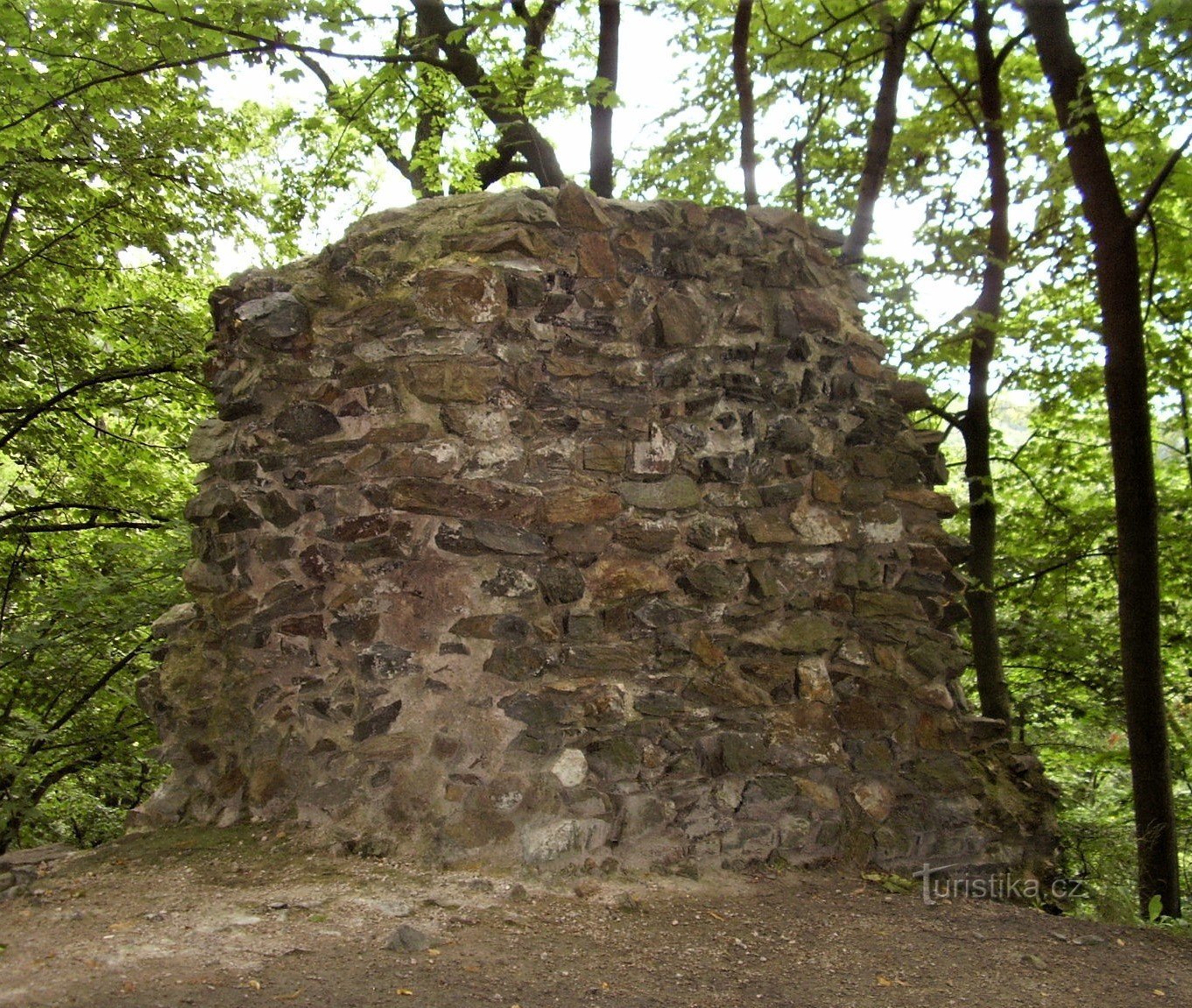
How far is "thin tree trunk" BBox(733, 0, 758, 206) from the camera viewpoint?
797 centimetres

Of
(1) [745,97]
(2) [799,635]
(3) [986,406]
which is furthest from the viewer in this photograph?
(3) [986,406]

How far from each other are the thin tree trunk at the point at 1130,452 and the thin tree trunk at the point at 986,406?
5.75 feet

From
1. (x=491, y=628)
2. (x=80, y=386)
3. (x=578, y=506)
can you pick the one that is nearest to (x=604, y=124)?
(x=80, y=386)

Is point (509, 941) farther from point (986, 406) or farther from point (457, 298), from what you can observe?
point (986, 406)

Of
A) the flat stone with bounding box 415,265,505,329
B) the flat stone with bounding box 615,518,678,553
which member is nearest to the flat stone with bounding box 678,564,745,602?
the flat stone with bounding box 615,518,678,553

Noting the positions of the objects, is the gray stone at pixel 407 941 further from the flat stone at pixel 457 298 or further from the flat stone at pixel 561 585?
the flat stone at pixel 457 298

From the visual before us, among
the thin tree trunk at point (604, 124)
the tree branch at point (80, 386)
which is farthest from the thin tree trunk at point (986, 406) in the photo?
the tree branch at point (80, 386)

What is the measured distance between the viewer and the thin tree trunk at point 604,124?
28.3 ft

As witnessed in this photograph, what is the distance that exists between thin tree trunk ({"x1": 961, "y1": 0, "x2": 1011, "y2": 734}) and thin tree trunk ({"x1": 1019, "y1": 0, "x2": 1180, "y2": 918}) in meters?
1.75

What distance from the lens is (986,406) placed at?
8484 mm

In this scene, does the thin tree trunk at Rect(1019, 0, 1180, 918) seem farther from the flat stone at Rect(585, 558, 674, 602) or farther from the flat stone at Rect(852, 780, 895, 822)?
the flat stone at Rect(585, 558, 674, 602)

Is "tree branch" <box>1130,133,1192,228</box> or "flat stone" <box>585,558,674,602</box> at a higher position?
"tree branch" <box>1130,133,1192,228</box>

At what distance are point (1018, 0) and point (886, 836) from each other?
478cm

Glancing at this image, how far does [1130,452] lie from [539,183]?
237 inches
